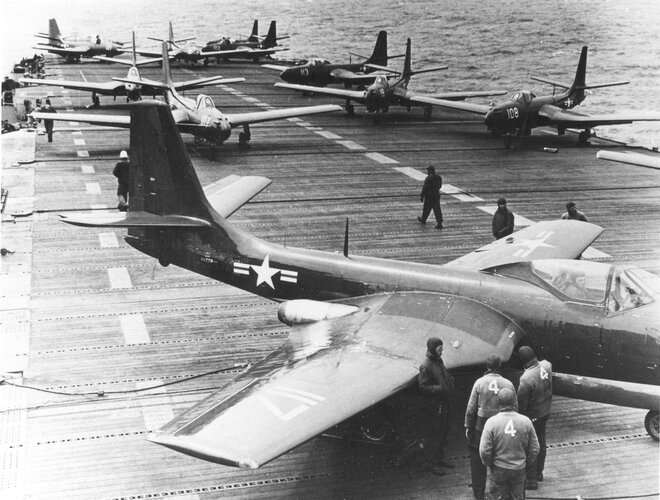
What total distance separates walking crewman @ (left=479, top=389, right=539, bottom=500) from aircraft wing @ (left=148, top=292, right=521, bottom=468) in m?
1.54

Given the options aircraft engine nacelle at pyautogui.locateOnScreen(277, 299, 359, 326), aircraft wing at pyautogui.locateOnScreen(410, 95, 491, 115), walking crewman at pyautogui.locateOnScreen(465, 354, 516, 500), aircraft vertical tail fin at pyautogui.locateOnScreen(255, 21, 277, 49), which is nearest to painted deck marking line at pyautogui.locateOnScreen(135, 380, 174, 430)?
aircraft engine nacelle at pyautogui.locateOnScreen(277, 299, 359, 326)

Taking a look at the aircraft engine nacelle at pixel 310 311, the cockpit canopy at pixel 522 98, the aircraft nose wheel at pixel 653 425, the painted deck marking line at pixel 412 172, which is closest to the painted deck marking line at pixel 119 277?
the aircraft engine nacelle at pixel 310 311

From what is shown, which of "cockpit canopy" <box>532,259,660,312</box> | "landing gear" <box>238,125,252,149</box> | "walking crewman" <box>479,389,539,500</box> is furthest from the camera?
"landing gear" <box>238,125,252,149</box>

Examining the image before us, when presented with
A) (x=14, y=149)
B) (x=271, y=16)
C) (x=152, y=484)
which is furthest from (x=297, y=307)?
(x=271, y=16)

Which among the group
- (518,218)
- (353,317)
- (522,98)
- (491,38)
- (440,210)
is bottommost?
(518,218)

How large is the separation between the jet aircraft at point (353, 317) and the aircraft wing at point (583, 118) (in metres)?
21.5

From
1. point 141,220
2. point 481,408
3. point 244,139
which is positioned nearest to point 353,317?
point 481,408

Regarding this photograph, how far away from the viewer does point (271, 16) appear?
192125 millimetres

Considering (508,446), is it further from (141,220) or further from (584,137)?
(584,137)

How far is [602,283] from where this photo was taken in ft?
32.9

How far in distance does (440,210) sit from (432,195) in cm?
60

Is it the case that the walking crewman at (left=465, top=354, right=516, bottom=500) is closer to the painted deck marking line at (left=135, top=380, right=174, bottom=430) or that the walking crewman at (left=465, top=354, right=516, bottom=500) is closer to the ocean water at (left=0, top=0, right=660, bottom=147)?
the painted deck marking line at (left=135, top=380, right=174, bottom=430)

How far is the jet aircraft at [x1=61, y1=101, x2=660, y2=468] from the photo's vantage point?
27.1 ft

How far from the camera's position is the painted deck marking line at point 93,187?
23.4 meters
